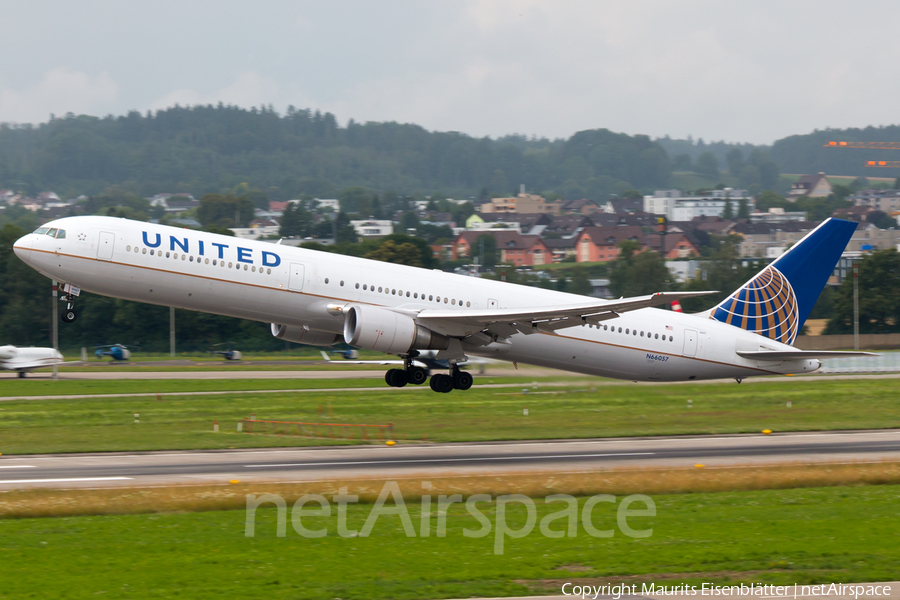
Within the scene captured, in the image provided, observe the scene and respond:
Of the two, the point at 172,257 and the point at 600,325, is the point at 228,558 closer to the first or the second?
the point at 172,257

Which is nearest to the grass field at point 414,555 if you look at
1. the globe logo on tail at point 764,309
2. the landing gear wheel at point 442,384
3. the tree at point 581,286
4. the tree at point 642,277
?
the landing gear wheel at point 442,384

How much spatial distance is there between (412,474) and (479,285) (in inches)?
435

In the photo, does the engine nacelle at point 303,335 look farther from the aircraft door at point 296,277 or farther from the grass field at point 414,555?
the grass field at point 414,555

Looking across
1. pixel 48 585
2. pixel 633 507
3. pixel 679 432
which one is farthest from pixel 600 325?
pixel 48 585

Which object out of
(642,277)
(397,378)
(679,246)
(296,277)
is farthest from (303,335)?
(679,246)

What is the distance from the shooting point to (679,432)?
4009cm

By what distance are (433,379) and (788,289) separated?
55.5 ft

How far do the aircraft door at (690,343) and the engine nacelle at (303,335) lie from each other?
1470cm

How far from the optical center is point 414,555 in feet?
58.6

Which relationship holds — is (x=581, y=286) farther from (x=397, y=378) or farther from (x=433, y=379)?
(x=397, y=378)

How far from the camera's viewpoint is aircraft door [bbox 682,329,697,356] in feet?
132

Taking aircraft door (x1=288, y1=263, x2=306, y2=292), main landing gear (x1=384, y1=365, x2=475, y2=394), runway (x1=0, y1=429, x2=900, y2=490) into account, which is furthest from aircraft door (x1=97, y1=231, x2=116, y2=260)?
main landing gear (x1=384, y1=365, x2=475, y2=394)

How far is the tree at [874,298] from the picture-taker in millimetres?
97688

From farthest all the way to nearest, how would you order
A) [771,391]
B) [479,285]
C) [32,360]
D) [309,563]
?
[32,360], [771,391], [479,285], [309,563]
